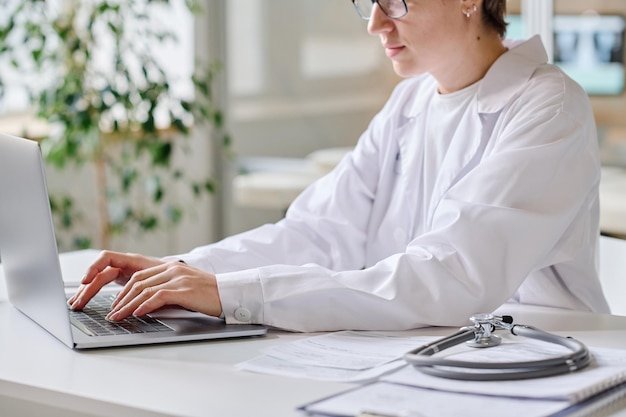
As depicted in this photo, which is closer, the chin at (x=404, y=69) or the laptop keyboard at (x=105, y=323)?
the laptop keyboard at (x=105, y=323)

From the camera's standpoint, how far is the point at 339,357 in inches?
48.5

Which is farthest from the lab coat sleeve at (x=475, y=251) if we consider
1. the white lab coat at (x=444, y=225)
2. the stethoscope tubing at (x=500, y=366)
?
the stethoscope tubing at (x=500, y=366)

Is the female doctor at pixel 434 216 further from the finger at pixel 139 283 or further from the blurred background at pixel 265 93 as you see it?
the blurred background at pixel 265 93

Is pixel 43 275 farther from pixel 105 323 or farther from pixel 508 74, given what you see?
pixel 508 74

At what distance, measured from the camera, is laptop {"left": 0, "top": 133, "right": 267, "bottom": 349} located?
1.28 m

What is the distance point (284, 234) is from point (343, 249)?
4.9 inches

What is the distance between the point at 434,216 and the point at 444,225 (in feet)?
0.16

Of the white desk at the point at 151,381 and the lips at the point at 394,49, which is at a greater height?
the lips at the point at 394,49

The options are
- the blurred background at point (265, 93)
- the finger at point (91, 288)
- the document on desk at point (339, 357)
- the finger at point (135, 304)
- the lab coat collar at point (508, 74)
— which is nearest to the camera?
the document on desk at point (339, 357)

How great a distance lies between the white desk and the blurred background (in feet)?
8.17

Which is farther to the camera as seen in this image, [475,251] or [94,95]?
[94,95]

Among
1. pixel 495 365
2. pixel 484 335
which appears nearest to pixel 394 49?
pixel 484 335

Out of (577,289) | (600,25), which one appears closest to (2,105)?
(600,25)

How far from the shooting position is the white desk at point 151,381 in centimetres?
106
